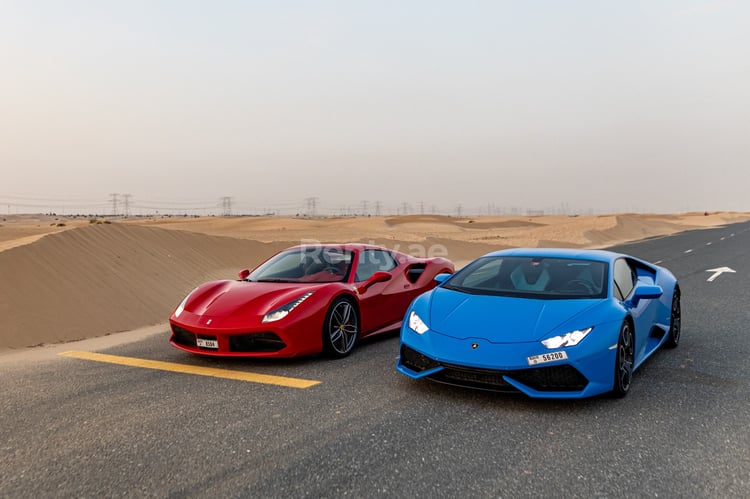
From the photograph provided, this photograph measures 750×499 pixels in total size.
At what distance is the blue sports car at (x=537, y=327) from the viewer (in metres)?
4.44

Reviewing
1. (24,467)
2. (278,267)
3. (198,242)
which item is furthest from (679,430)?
(198,242)

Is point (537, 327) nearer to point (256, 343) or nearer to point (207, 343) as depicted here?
point (256, 343)

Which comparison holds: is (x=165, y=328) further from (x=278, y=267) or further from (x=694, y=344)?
(x=694, y=344)

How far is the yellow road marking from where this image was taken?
213 inches

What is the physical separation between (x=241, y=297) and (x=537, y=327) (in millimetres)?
3261

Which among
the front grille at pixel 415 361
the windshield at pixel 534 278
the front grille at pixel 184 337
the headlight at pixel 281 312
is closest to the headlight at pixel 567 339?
the windshield at pixel 534 278

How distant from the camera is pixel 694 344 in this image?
700cm

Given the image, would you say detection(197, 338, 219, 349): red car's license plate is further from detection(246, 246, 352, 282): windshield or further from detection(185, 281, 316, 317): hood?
detection(246, 246, 352, 282): windshield

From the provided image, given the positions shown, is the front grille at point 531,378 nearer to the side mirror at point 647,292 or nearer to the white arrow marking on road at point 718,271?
the side mirror at point 647,292

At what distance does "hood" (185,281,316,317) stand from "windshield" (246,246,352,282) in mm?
381

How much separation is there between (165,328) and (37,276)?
297cm

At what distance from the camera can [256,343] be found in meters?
5.93

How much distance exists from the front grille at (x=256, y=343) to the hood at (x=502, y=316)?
167 cm

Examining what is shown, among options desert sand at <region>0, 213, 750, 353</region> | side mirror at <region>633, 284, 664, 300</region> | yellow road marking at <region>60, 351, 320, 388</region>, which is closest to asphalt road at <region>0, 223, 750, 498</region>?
yellow road marking at <region>60, 351, 320, 388</region>
